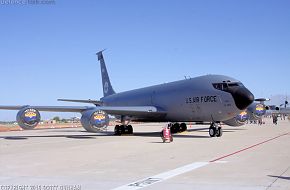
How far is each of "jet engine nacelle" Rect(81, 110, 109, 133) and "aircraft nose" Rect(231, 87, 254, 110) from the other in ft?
26.5

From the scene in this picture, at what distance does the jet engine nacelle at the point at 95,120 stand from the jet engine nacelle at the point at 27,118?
312 cm

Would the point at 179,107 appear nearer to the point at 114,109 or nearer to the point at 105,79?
the point at 114,109

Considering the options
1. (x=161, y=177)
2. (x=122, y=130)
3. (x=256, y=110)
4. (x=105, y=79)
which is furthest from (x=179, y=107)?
(x=161, y=177)

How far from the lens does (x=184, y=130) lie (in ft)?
107

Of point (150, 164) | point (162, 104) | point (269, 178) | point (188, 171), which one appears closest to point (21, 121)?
point (162, 104)

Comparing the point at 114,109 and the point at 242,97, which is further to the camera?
the point at 114,109

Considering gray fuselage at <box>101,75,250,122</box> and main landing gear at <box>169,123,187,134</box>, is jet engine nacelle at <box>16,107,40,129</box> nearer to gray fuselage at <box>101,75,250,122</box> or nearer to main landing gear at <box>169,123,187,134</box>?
gray fuselage at <box>101,75,250,122</box>

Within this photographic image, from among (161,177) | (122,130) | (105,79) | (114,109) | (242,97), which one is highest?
(105,79)

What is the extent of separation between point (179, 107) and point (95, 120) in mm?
5875

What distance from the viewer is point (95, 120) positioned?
79.5 feet

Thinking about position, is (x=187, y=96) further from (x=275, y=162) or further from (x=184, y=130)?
(x=275, y=162)

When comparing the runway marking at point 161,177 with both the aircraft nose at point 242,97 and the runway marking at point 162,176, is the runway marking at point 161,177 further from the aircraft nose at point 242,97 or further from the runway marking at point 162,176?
the aircraft nose at point 242,97

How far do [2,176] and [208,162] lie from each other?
18.9 feet

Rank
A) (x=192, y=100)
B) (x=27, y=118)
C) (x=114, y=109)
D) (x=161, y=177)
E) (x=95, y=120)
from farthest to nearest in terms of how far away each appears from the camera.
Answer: (x=114, y=109) → (x=192, y=100) → (x=27, y=118) → (x=95, y=120) → (x=161, y=177)
